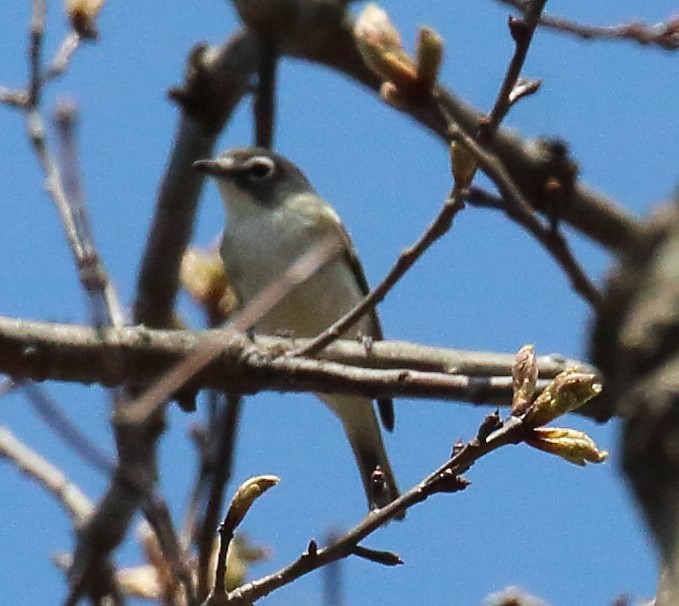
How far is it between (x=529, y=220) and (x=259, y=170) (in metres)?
4.55


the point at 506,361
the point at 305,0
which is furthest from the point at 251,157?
the point at 506,361

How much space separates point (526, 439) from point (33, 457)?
7.22 ft

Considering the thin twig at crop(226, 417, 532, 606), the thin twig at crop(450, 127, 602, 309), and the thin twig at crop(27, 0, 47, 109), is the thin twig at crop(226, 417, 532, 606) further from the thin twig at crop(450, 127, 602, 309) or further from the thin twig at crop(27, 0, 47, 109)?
the thin twig at crop(27, 0, 47, 109)

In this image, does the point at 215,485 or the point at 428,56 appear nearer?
the point at 215,485

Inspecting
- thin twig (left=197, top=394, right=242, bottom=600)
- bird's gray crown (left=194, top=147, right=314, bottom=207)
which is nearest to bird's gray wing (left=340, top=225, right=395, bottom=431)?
bird's gray crown (left=194, top=147, right=314, bottom=207)

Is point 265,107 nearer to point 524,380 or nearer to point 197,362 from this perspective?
point 524,380

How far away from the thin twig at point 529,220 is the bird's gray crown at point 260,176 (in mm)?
4188

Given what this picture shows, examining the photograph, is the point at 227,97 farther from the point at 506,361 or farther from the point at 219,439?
the point at 219,439

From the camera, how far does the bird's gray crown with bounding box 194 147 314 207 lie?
6645 mm

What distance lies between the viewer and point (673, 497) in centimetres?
85

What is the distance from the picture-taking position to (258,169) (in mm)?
6809

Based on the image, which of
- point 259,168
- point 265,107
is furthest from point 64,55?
point 259,168

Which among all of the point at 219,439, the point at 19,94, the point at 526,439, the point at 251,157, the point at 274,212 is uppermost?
the point at 251,157

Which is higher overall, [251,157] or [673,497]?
[251,157]
